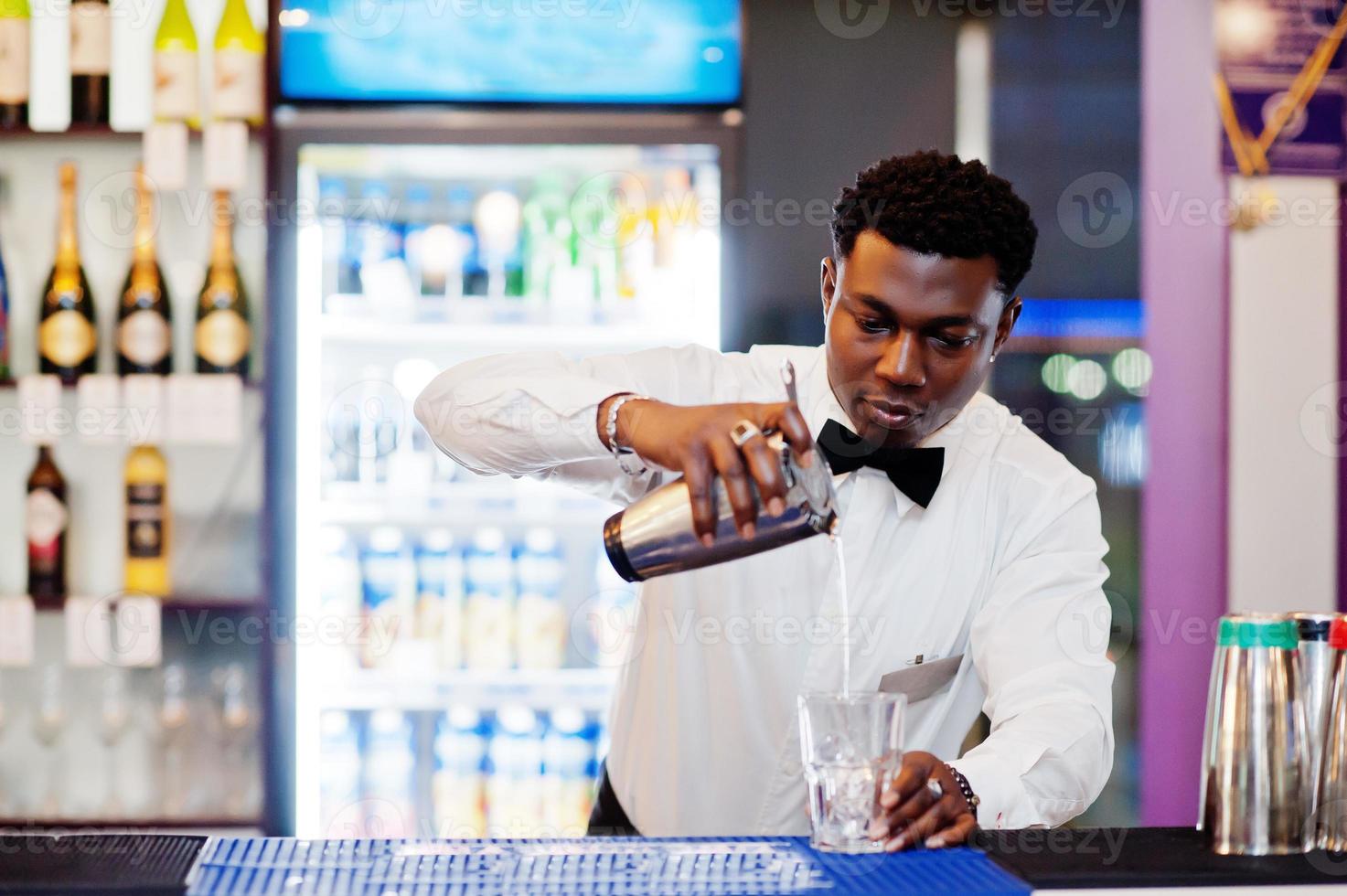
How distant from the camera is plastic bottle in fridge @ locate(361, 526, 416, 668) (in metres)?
3.05

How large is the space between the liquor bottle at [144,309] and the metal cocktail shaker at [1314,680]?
94.7 inches

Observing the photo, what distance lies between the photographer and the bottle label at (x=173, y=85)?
111 inches

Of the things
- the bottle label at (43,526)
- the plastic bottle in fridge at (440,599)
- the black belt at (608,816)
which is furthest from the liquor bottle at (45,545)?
the black belt at (608,816)

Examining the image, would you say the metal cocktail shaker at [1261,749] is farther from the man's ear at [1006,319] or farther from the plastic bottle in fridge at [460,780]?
the plastic bottle in fridge at [460,780]

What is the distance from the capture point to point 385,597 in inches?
121

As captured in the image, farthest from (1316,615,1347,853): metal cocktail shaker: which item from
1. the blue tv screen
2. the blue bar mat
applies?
the blue tv screen

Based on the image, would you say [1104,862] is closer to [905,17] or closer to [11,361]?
[905,17]

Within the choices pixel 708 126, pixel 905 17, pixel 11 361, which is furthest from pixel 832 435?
pixel 11 361

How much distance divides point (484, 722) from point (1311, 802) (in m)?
2.21

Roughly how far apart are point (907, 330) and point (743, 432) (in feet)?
1.23

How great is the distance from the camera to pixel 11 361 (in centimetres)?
304

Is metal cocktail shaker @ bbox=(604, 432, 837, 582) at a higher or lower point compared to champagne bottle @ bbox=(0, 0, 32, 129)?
lower

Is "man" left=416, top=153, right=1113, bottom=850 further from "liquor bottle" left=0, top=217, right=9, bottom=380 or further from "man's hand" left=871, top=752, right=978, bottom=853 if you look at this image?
"liquor bottle" left=0, top=217, right=9, bottom=380

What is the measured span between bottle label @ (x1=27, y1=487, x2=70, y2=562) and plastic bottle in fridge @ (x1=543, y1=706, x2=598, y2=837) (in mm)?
1186
